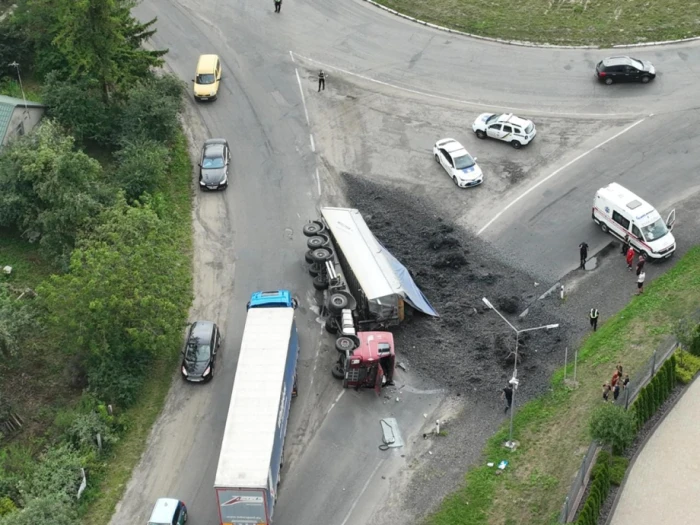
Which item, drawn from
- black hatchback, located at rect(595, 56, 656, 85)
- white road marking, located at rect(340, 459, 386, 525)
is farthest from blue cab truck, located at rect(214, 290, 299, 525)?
black hatchback, located at rect(595, 56, 656, 85)

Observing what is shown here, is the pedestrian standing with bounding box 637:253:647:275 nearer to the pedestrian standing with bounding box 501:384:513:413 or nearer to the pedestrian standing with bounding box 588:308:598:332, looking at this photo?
the pedestrian standing with bounding box 588:308:598:332

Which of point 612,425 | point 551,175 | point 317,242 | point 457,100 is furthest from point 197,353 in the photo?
point 457,100

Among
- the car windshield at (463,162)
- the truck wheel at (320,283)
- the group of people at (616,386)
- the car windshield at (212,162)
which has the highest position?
the car windshield at (463,162)

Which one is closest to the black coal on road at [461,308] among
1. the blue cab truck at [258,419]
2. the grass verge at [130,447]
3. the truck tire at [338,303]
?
the truck tire at [338,303]

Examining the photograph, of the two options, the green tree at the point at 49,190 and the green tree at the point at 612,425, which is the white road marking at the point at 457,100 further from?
the green tree at the point at 612,425

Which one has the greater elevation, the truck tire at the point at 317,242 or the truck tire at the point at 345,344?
the truck tire at the point at 317,242

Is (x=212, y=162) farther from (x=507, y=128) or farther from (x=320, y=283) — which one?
(x=507, y=128)
